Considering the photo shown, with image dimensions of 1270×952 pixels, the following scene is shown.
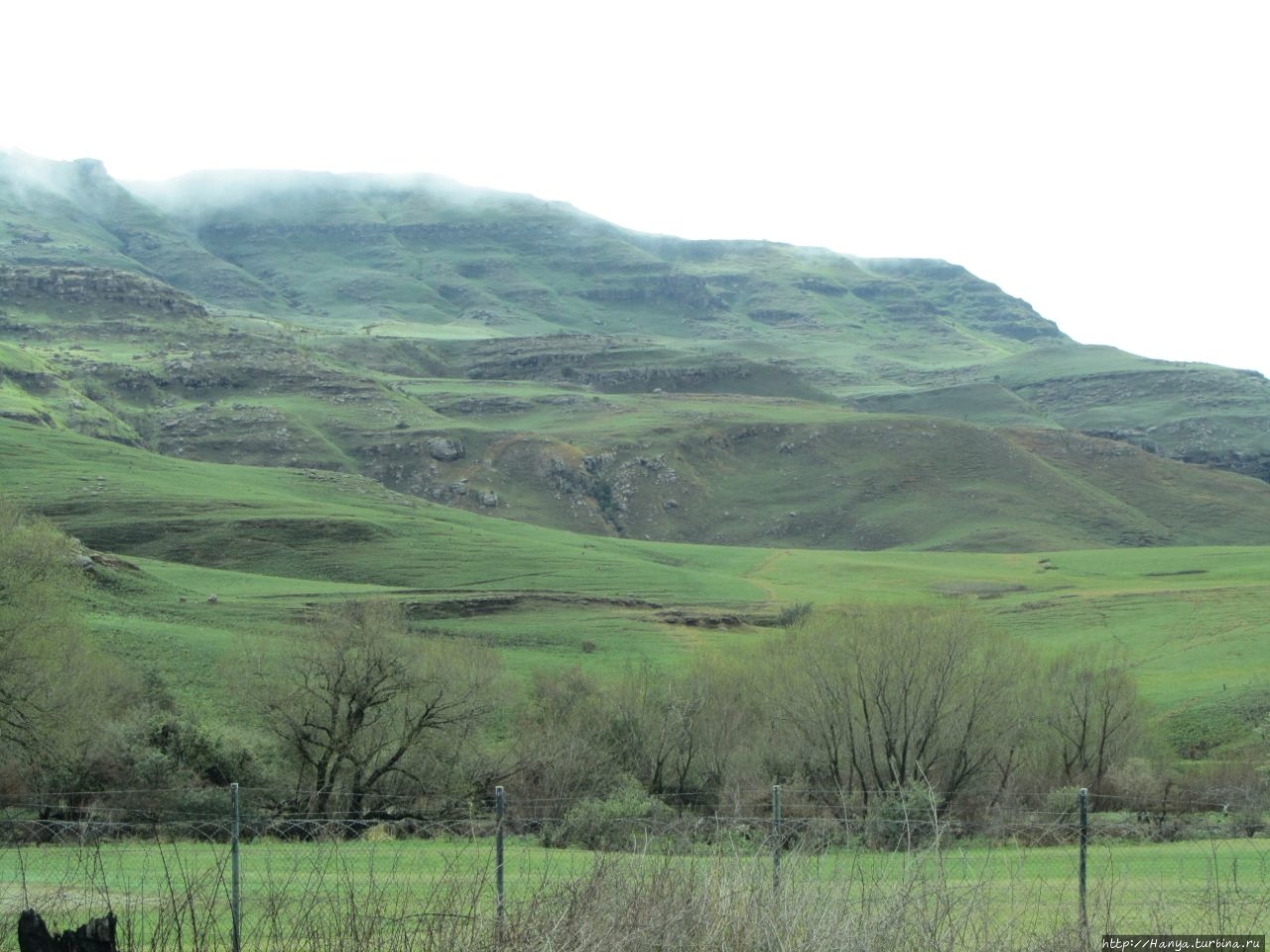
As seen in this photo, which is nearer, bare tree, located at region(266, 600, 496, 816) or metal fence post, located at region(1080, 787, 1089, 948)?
metal fence post, located at region(1080, 787, 1089, 948)

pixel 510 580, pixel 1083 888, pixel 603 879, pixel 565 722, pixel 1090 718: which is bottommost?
pixel 510 580

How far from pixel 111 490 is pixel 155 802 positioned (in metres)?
112

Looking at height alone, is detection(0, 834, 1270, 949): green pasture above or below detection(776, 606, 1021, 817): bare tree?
above

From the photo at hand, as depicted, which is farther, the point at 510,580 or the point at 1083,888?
the point at 510,580

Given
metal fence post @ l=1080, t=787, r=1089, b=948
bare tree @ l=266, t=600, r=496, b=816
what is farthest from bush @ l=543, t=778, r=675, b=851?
bare tree @ l=266, t=600, r=496, b=816

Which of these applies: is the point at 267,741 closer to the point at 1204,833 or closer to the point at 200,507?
the point at 1204,833

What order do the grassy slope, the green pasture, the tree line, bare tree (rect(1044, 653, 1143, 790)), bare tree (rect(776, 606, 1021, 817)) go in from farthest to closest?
the grassy slope → bare tree (rect(1044, 653, 1143, 790)) → bare tree (rect(776, 606, 1021, 817)) → the tree line → the green pasture

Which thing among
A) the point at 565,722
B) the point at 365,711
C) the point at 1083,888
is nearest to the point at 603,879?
the point at 1083,888

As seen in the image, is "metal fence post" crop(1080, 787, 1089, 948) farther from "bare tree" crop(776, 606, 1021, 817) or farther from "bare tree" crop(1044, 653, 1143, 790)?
"bare tree" crop(1044, 653, 1143, 790)

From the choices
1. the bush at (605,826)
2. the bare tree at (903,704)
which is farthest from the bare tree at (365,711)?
the bare tree at (903,704)

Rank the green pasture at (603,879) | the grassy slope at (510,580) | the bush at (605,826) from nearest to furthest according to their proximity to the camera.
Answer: the green pasture at (603,879) → the bush at (605,826) → the grassy slope at (510,580)

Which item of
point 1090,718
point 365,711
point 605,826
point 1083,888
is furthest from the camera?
point 1090,718

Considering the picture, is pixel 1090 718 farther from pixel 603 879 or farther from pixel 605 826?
pixel 603 879

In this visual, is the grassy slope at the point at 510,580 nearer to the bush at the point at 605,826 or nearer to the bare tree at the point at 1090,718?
the bare tree at the point at 1090,718
